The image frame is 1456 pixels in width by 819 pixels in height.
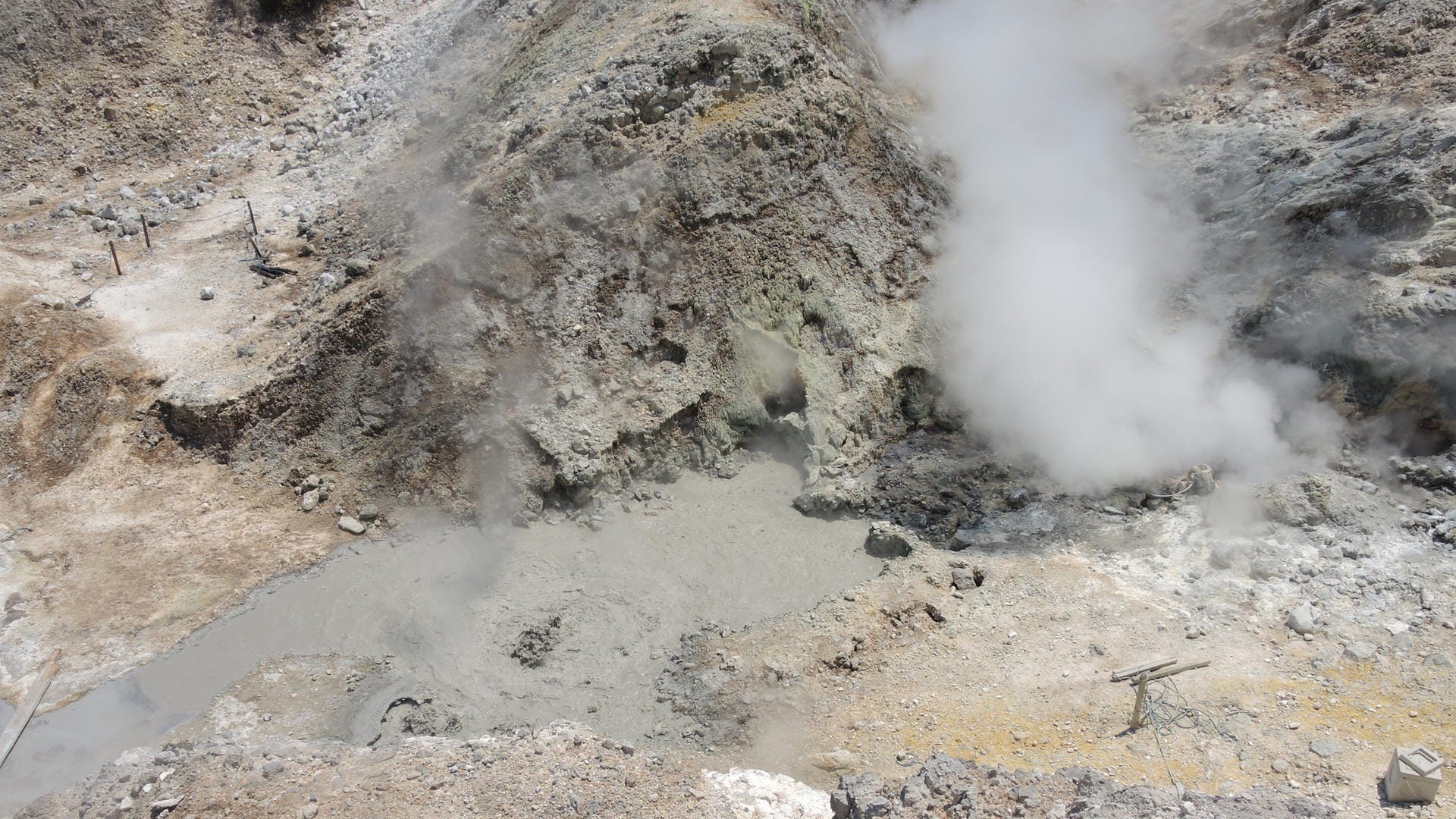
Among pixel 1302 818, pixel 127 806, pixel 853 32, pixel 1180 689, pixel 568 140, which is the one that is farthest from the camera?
pixel 853 32

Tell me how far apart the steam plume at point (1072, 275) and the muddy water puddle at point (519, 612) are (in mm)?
2797

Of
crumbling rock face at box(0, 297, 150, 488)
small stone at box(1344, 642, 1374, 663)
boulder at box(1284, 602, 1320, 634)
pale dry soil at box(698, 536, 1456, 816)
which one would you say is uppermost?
small stone at box(1344, 642, 1374, 663)

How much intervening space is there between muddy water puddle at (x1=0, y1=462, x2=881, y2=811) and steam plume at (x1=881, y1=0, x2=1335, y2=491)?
2.80 m

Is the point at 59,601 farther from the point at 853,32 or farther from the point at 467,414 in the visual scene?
the point at 853,32

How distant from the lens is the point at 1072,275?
36.7ft

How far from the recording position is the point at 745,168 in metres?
11.0

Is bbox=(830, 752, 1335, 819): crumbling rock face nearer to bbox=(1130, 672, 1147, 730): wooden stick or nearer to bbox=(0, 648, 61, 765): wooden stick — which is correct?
bbox=(1130, 672, 1147, 730): wooden stick

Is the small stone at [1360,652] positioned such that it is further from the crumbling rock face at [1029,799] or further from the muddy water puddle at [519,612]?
the muddy water puddle at [519,612]

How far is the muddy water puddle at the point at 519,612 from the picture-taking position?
8055 millimetres

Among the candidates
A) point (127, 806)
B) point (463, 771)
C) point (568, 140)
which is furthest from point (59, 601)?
point (568, 140)

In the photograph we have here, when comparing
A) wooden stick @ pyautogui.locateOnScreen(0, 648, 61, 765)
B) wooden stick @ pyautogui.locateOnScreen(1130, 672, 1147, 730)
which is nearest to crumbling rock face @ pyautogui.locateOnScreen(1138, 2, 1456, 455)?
wooden stick @ pyautogui.locateOnScreen(1130, 672, 1147, 730)

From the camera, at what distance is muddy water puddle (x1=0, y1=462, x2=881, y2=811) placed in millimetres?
8055

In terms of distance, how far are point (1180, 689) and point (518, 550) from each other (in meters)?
6.39

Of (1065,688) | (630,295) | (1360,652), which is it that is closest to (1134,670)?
(1065,688)
